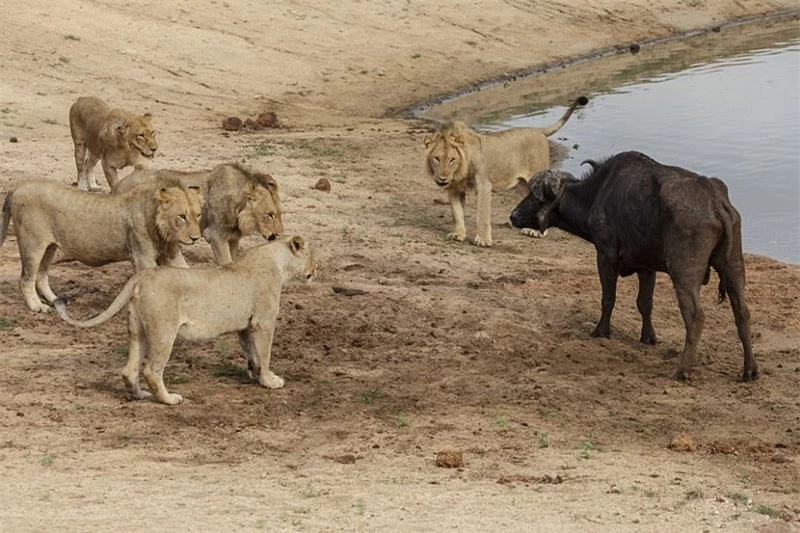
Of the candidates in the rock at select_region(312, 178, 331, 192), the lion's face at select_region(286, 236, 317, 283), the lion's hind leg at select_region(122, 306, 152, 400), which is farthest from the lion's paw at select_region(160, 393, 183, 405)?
the rock at select_region(312, 178, 331, 192)

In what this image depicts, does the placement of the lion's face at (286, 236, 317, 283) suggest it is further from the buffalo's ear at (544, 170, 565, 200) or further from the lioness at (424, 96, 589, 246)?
the lioness at (424, 96, 589, 246)

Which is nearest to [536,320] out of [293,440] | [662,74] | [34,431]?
[293,440]

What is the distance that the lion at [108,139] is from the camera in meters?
15.0

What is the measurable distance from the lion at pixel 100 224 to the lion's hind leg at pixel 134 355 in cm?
131

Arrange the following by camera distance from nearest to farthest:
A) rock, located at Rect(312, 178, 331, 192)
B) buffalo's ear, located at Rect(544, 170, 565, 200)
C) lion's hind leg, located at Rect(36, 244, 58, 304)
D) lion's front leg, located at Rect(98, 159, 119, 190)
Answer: lion's hind leg, located at Rect(36, 244, 58, 304) < buffalo's ear, located at Rect(544, 170, 565, 200) < lion's front leg, located at Rect(98, 159, 119, 190) < rock, located at Rect(312, 178, 331, 192)

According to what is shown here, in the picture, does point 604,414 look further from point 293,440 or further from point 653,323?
point 653,323

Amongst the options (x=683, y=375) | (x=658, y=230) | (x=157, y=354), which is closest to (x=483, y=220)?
(x=658, y=230)

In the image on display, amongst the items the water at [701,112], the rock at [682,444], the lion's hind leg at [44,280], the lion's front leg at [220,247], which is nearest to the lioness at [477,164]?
the water at [701,112]

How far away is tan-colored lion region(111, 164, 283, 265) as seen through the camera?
11.2m

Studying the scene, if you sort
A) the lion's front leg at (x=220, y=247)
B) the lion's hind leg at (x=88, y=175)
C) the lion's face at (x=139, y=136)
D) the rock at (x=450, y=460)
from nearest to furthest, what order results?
the rock at (x=450, y=460)
the lion's front leg at (x=220, y=247)
the lion's face at (x=139, y=136)
the lion's hind leg at (x=88, y=175)

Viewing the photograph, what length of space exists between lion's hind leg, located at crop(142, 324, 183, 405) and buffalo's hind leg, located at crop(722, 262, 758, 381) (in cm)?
412

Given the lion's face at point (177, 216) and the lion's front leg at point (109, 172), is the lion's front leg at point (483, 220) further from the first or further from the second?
the lion's face at point (177, 216)

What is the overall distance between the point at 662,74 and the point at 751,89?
2.58 metres

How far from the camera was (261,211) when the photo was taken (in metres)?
11.2
